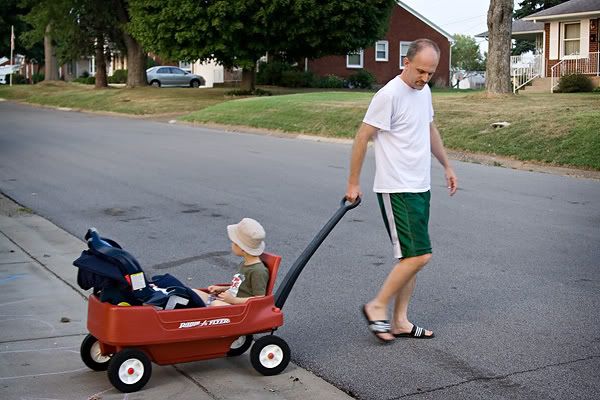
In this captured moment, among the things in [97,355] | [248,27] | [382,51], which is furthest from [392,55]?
[97,355]

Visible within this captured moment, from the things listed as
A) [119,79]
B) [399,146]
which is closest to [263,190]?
[399,146]

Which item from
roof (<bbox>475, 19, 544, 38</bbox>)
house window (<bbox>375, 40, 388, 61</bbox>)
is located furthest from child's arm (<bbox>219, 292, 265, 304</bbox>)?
house window (<bbox>375, 40, 388, 61</bbox>)

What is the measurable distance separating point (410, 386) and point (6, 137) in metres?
21.1

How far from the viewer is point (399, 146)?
597cm

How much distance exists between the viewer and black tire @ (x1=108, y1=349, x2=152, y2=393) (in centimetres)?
510

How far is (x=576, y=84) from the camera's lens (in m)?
36.6

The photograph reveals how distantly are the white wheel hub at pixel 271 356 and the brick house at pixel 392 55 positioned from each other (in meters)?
53.8

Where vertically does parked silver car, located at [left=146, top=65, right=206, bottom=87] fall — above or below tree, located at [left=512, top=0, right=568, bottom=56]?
below

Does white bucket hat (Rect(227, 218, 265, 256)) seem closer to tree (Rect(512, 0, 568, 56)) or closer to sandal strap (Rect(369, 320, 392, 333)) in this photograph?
sandal strap (Rect(369, 320, 392, 333))

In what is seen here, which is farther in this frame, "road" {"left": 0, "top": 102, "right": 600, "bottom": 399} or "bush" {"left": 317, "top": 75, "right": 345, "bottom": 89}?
"bush" {"left": 317, "top": 75, "right": 345, "bottom": 89}

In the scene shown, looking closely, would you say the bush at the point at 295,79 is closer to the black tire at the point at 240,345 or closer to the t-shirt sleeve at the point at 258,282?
the black tire at the point at 240,345

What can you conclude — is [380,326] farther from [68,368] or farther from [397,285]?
[68,368]

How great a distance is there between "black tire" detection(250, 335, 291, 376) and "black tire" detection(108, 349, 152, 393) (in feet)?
2.06

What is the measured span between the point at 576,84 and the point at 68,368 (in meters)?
33.6
